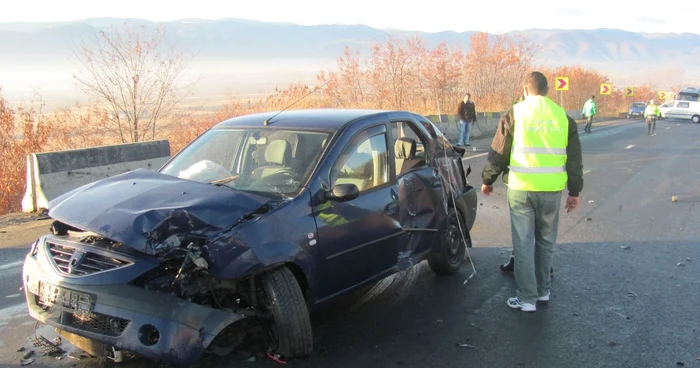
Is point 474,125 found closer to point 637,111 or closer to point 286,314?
point 286,314

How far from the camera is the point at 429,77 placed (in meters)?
27.1

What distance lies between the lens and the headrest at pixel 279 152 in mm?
4480

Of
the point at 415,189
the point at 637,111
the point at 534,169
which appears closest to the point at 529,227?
the point at 534,169

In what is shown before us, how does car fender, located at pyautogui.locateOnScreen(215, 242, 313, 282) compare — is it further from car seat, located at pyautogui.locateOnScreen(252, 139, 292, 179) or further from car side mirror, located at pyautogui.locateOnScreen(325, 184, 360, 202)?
car seat, located at pyautogui.locateOnScreen(252, 139, 292, 179)

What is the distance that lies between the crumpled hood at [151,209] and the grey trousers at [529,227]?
2.34 meters

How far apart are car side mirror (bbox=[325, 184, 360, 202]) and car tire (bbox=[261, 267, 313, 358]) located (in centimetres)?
65

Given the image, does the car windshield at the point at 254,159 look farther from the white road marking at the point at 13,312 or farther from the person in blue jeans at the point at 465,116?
the person in blue jeans at the point at 465,116

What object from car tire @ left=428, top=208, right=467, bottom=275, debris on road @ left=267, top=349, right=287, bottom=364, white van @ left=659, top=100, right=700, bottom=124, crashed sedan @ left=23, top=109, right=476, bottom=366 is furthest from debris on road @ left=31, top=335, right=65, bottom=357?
white van @ left=659, top=100, right=700, bottom=124

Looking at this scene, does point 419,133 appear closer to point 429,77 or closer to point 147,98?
point 147,98

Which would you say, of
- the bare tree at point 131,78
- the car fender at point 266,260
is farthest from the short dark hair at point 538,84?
the bare tree at point 131,78

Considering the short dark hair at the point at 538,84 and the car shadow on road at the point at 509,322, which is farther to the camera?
the short dark hair at the point at 538,84

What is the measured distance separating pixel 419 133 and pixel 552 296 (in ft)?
6.61

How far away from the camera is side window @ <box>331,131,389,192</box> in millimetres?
4425

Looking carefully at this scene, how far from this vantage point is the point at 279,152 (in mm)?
4570
